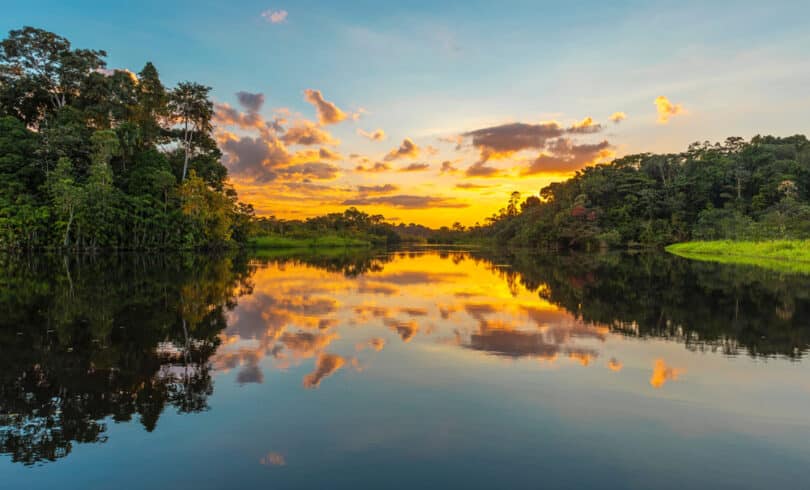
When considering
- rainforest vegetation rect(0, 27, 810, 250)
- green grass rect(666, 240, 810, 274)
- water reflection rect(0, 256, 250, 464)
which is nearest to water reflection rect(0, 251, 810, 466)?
water reflection rect(0, 256, 250, 464)

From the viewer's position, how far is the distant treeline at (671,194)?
61.1 meters

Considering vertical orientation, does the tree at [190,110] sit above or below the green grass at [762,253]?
above

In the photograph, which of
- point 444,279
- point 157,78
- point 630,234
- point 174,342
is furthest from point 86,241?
point 630,234

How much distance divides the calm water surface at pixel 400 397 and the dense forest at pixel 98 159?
1218 inches

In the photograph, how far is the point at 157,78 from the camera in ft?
157

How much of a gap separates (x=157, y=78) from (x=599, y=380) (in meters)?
52.9

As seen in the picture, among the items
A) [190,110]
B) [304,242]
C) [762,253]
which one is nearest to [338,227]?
[304,242]

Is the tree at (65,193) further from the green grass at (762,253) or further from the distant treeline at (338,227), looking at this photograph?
the green grass at (762,253)

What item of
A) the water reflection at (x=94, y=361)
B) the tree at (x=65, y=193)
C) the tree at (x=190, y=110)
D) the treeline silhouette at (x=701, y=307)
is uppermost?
the tree at (x=190, y=110)

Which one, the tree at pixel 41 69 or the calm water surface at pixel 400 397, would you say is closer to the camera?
the calm water surface at pixel 400 397

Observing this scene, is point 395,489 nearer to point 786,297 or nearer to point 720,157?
point 786,297

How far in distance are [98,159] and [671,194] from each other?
72438mm

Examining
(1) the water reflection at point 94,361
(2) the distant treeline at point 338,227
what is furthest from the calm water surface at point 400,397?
(2) the distant treeline at point 338,227

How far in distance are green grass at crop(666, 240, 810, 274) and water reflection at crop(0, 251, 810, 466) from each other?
48.9ft
